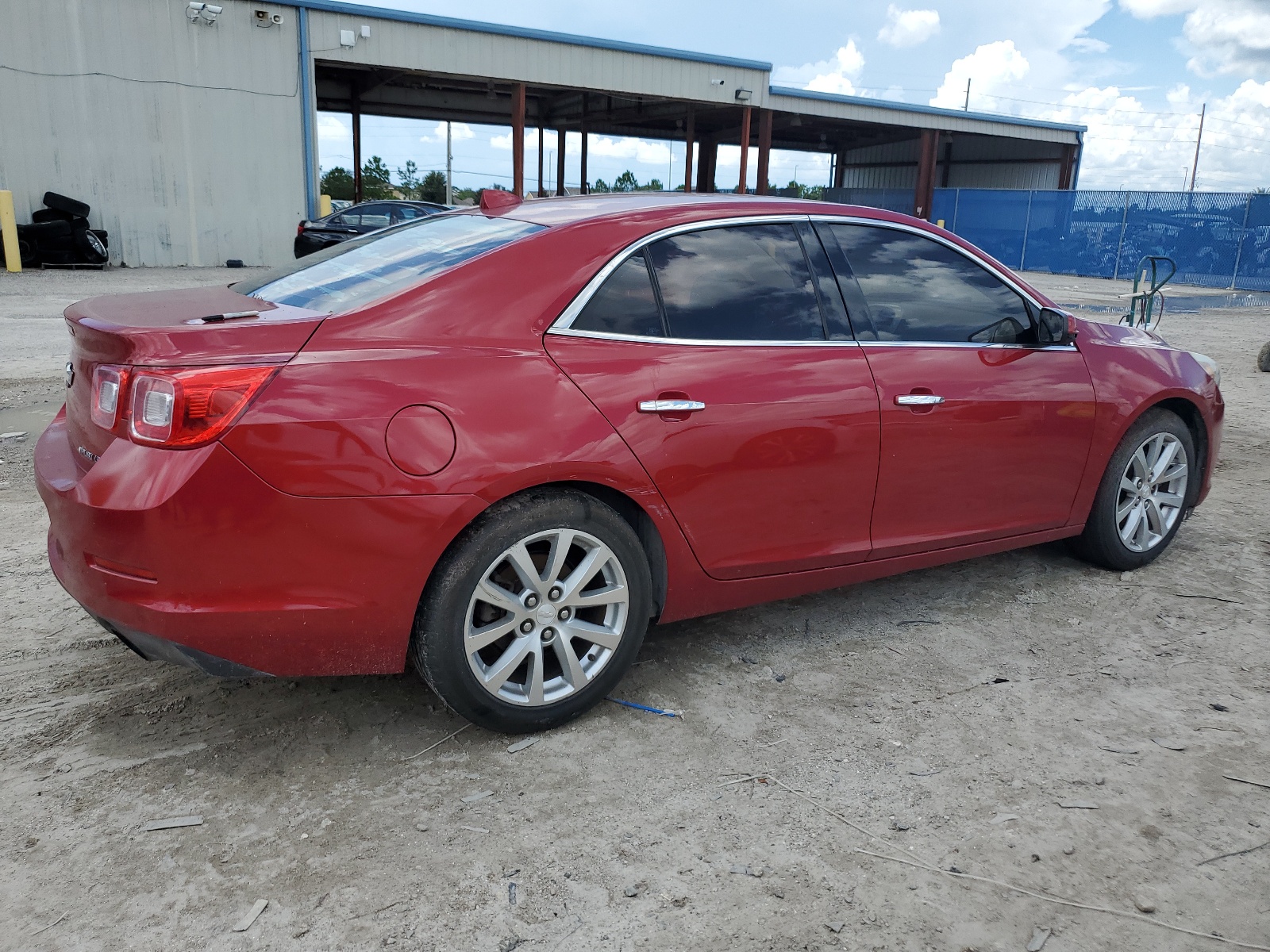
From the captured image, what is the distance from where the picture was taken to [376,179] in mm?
54438

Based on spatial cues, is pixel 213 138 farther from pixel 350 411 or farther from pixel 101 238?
pixel 350 411

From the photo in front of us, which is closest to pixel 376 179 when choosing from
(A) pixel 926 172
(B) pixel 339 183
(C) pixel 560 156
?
(B) pixel 339 183

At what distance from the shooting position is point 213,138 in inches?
839

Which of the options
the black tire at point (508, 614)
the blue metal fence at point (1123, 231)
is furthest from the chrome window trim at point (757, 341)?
the blue metal fence at point (1123, 231)

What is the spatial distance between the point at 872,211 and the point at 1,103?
71.0ft

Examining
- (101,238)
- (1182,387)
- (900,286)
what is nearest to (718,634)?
(900,286)

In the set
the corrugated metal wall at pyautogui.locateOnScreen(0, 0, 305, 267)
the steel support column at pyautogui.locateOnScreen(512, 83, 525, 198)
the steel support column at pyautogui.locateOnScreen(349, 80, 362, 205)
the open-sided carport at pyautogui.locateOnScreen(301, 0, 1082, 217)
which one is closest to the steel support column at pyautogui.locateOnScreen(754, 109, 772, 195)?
the open-sided carport at pyautogui.locateOnScreen(301, 0, 1082, 217)

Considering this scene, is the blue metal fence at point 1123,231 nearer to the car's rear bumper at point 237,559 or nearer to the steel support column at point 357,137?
the steel support column at point 357,137

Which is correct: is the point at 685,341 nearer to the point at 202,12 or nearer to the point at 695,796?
the point at 695,796

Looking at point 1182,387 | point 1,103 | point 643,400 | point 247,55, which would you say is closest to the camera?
point 643,400

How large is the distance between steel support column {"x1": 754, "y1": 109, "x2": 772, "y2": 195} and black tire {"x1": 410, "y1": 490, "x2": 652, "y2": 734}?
2883 cm

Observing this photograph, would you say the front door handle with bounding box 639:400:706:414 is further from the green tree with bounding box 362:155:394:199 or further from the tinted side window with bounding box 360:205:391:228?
the green tree with bounding box 362:155:394:199

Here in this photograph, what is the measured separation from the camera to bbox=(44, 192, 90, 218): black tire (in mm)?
19781

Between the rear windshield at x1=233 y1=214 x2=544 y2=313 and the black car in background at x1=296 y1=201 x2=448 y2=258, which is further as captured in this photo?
the black car in background at x1=296 y1=201 x2=448 y2=258
